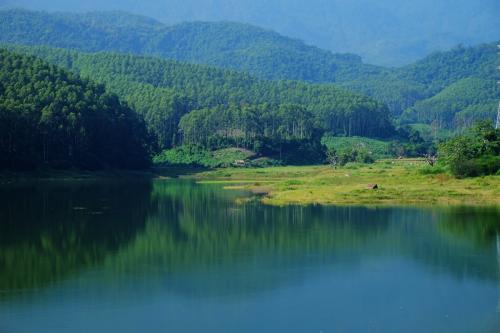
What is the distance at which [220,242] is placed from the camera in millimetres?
44188

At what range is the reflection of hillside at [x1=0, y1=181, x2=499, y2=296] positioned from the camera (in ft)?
115

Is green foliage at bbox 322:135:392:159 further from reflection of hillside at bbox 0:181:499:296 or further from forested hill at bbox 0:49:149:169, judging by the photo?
reflection of hillside at bbox 0:181:499:296

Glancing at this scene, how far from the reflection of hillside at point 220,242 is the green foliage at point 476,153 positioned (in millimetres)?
16089

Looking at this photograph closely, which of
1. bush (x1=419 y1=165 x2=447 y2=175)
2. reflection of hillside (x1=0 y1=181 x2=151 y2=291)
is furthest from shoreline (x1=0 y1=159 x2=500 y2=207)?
reflection of hillside (x1=0 y1=181 x2=151 y2=291)

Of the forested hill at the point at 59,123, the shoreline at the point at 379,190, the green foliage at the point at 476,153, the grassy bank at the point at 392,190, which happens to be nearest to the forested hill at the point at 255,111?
the forested hill at the point at 59,123

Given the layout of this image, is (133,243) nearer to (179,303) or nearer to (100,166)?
(179,303)

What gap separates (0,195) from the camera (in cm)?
6944

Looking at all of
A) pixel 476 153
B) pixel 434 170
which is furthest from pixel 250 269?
pixel 476 153

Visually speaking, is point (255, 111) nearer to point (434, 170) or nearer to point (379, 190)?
point (434, 170)

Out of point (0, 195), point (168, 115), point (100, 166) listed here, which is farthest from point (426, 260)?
point (168, 115)

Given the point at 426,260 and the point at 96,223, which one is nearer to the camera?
the point at 426,260

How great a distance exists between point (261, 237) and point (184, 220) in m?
10.2

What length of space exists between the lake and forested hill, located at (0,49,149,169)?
1617 inches

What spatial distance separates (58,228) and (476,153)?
41712mm
